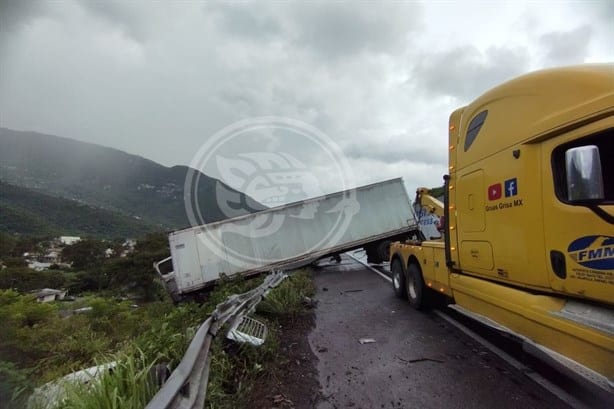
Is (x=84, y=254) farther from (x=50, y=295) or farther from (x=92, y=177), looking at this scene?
(x=92, y=177)

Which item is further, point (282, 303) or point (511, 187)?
point (282, 303)

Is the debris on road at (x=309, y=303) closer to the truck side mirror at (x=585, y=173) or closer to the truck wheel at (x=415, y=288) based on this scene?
the truck wheel at (x=415, y=288)

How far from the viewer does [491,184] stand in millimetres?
3984

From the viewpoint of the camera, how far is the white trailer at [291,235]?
13.4 meters

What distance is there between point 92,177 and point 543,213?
550 feet

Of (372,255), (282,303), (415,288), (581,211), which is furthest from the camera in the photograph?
(372,255)

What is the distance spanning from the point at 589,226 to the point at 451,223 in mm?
2316

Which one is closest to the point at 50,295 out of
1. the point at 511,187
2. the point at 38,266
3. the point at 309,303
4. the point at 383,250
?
the point at 38,266

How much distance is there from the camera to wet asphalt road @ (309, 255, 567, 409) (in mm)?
3193

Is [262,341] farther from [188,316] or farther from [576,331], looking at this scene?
[576,331]

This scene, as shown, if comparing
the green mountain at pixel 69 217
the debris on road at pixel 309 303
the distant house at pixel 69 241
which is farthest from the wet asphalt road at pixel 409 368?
the green mountain at pixel 69 217

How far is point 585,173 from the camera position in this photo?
2412mm

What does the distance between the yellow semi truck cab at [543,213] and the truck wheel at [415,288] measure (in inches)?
57.4

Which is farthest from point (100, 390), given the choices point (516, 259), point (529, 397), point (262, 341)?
point (516, 259)
